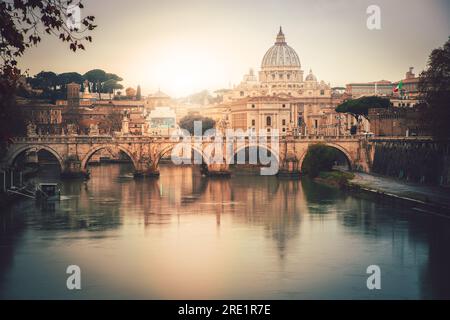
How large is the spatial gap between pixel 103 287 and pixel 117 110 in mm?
93182

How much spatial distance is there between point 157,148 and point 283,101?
52.6 meters

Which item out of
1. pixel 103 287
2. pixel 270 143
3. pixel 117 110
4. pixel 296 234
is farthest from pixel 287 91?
pixel 103 287

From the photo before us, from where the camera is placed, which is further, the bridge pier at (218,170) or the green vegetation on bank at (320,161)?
the bridge pier at (218,170)

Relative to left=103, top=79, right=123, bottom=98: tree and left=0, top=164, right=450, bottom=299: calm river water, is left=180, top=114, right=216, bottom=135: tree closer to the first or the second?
left=103, top=79, right=123, bottom=98: tree

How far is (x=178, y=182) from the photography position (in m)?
57.5

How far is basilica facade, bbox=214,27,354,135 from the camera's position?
359 feet

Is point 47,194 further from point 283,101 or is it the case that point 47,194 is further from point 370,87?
point 370,87

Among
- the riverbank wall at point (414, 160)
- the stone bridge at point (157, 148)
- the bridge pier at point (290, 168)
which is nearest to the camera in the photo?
the riverbank wall at point (414, 160)

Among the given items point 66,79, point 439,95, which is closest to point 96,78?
point 66,79

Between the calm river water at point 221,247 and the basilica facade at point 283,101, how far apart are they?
4410cm

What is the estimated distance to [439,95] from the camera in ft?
135

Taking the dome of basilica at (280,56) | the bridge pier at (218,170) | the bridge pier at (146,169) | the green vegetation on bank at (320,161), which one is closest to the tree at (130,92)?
the dome of basilica at (280,56)

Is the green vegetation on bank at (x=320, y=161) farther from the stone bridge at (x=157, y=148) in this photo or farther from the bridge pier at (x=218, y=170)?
the bridge pier at (x=218, y=170)

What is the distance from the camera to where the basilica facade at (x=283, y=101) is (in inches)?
4313
